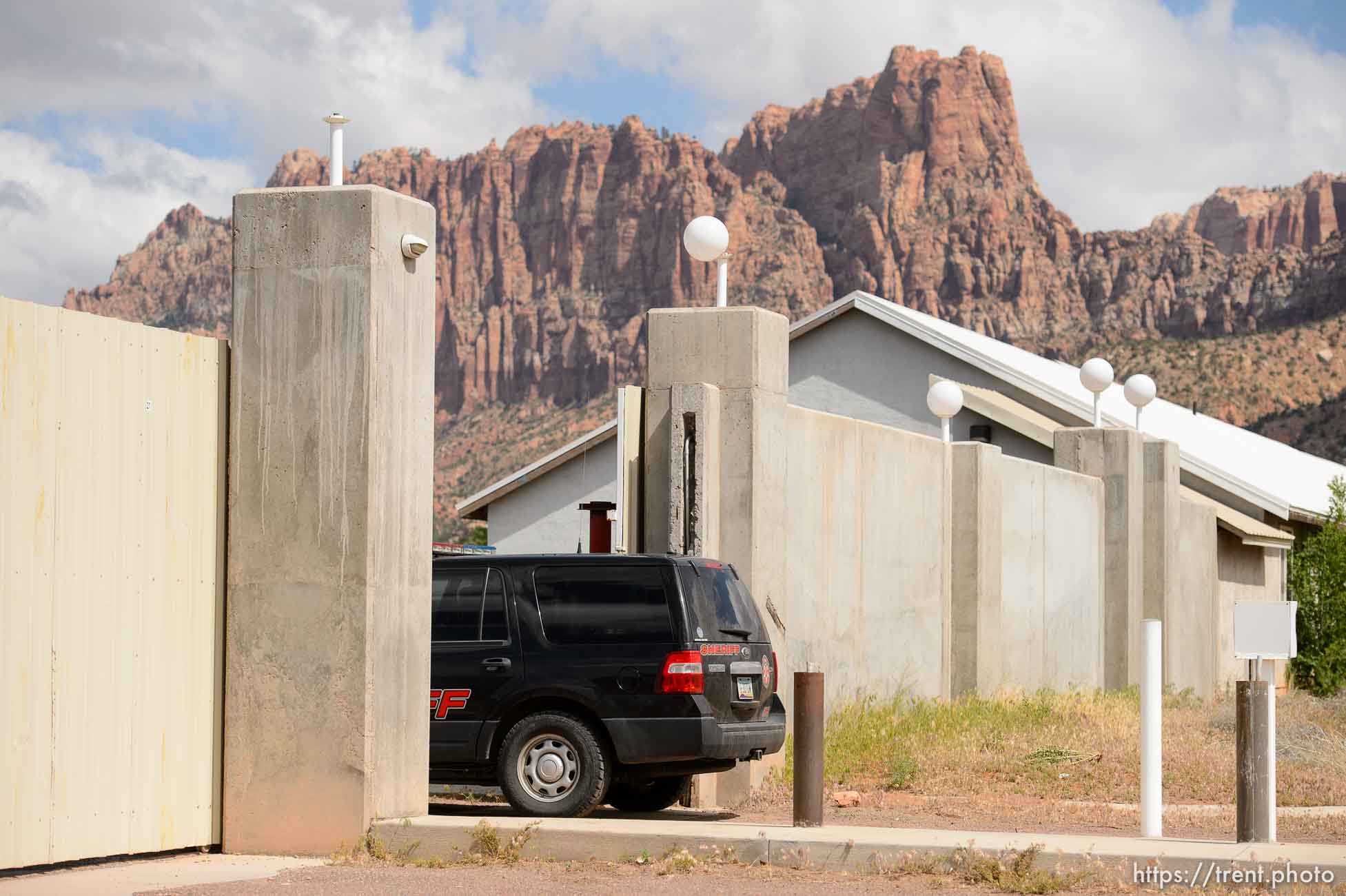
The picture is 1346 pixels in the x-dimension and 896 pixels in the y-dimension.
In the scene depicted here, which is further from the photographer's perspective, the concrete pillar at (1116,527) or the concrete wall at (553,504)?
the concrete wall at (553,504)

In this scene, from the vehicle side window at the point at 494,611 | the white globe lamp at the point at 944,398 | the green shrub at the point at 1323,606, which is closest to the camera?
the vehicle side window at the point at 494,611

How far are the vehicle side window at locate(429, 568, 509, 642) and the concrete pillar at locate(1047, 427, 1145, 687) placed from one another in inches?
552

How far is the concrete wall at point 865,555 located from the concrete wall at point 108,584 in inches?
207

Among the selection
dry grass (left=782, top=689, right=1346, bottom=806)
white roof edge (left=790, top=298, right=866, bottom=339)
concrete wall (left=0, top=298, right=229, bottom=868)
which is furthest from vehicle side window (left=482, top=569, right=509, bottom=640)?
white roof edge (left=790, top=298, right=866, bottom=339)

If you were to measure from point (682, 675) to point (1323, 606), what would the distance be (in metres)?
20.4

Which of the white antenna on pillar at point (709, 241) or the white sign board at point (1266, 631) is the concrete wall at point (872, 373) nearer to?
the white antenna on pillar at point (709, 241)

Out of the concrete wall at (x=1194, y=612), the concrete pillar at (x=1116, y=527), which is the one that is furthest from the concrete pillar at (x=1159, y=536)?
the concrete pillar at (x=1116, y=527)

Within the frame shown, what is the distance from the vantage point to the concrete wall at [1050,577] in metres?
20.0

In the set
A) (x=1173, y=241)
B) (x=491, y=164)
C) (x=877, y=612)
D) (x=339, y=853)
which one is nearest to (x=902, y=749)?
(x=877, y=612)

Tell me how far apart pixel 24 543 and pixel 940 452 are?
11.2 meters

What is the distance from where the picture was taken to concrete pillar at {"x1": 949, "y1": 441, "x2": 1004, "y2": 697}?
60.5 feet

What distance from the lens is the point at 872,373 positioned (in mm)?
28797

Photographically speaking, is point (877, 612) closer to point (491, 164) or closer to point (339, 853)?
point (339, 853)

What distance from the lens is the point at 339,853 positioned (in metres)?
9.71
